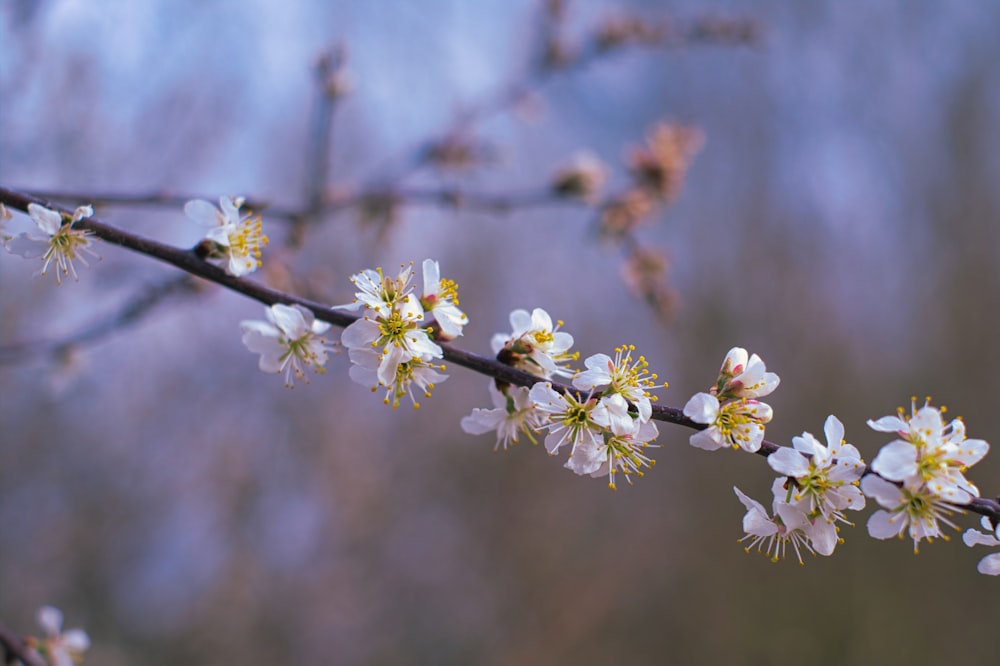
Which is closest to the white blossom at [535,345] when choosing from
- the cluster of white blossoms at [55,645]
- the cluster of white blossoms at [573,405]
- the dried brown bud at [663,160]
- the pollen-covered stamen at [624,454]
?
the cluster of white blossoms at [573,405]

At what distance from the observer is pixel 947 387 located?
4.87 metres

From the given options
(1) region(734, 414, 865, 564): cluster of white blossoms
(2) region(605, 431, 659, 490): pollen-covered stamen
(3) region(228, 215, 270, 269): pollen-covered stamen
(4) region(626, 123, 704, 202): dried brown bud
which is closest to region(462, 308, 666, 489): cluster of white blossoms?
(2) region(605, 431, 659, 490): pollen-covered stamen

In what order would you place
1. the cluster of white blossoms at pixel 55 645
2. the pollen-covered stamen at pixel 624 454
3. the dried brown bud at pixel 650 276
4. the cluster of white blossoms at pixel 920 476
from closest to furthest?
1. the cluster of white blossoms at pixel 920 476
2. the pollen-covered stamen at pixel 624 454
3. the cluster of white blossoms at pixel 55 645
4. the dried brown bud at pixel 650 276

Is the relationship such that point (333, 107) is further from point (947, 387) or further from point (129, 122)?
point (947, 387)

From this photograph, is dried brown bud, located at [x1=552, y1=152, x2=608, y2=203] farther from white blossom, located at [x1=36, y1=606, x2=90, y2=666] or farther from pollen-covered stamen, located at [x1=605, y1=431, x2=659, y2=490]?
white blossom, located at [x1=36, y1=606, x2=90, y2=666]

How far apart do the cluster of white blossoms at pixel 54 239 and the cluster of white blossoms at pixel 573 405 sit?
18.8 inches

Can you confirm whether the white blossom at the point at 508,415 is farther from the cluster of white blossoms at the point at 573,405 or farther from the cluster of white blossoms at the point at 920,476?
the cluster of white blossoms at the point at 920,476

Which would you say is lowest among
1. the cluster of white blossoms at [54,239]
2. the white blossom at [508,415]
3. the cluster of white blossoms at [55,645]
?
the cluster of white blossoms at [55,645]

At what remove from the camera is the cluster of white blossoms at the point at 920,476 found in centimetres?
73

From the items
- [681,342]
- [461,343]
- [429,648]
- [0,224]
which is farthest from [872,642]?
[0,224]

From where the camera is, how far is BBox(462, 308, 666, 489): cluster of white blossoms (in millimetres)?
761

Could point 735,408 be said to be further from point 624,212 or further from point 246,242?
point 624,212

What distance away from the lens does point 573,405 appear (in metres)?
→ 0.78

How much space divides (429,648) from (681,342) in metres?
2.66
